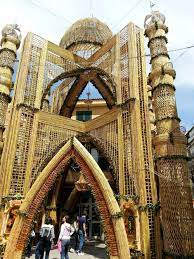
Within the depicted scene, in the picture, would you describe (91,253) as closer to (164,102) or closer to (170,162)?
(170,162)

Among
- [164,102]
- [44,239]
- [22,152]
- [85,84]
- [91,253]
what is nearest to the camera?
[44,239]

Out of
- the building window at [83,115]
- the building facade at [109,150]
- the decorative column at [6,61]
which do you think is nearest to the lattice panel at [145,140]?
the building facade at [109,150]

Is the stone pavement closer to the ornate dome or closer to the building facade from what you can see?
the building facade

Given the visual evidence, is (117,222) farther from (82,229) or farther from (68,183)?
(68,183)

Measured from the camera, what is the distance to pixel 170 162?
1100 centimetres

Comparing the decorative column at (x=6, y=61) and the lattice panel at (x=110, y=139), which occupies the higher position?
the decorative column at (x=6, y=61)

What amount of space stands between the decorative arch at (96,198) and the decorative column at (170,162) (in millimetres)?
2993

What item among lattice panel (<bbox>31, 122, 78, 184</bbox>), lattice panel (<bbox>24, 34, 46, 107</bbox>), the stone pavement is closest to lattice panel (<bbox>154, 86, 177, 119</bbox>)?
lattice panel (<bbox>31, 122, 78, 184</bbox>)

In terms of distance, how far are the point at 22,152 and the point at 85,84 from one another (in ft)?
25.7

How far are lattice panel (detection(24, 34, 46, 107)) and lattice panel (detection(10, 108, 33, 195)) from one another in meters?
0.86

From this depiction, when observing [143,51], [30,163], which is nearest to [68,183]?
[30,163]

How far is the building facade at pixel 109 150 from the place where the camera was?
9.38 m

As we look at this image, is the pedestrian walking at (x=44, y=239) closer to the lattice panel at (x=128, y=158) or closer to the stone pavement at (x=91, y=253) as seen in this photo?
the stone pavement at (x=91, y=253)

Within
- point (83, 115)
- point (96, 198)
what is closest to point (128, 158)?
point (96, 198)
